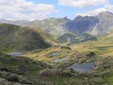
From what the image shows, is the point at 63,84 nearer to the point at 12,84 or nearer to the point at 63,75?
the point at 63,75

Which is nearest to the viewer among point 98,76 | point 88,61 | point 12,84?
point 12,84

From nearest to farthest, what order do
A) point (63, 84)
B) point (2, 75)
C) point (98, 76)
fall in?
1. point (2, 75)
2. point (63, 84)
3. point (98, 76)

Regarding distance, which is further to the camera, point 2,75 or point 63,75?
point 63,75

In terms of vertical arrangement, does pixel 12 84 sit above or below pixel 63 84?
above

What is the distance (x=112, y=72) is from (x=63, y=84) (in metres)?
32.4

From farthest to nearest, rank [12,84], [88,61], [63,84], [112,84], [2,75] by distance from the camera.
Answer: [88,61] → [112,84] → [63,84] → [2,75] → [12,84]

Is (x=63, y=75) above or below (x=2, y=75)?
below

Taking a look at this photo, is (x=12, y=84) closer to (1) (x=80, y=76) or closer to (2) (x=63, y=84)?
(2) (x=63, y=84)

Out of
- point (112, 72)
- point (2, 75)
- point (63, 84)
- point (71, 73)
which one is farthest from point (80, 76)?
point (2, 75)

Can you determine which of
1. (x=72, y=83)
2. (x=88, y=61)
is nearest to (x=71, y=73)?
(x=72, y=83)

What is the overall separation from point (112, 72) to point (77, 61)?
3467 inches

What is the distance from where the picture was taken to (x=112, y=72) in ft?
340

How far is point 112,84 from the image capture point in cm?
8256

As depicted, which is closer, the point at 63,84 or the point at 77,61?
the point at 63,84
